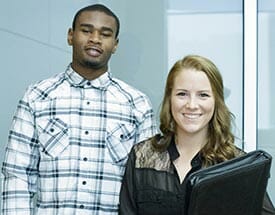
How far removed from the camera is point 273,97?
2463 mm

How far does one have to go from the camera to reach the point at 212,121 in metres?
1.60

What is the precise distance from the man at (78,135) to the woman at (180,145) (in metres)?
0.17

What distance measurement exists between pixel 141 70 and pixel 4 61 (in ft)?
2.15

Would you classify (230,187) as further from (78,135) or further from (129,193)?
(78,135)

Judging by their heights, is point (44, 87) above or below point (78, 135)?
above

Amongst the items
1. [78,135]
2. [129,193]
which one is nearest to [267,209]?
[129,193]

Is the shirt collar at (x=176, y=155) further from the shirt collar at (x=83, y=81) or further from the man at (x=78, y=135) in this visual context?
the shirt collar at (x=83, y=81)

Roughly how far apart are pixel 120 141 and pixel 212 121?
13.7 inches

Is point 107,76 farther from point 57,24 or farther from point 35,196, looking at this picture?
point 57,24

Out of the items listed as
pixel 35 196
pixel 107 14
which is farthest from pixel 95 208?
pixel 107 14

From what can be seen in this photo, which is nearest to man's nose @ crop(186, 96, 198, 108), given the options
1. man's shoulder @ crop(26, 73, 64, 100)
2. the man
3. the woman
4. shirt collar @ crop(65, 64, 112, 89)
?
the woman

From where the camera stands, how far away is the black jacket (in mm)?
1509

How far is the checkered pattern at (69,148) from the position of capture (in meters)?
1.71

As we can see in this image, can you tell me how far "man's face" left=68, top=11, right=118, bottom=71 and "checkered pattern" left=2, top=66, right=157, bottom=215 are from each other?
66mm
